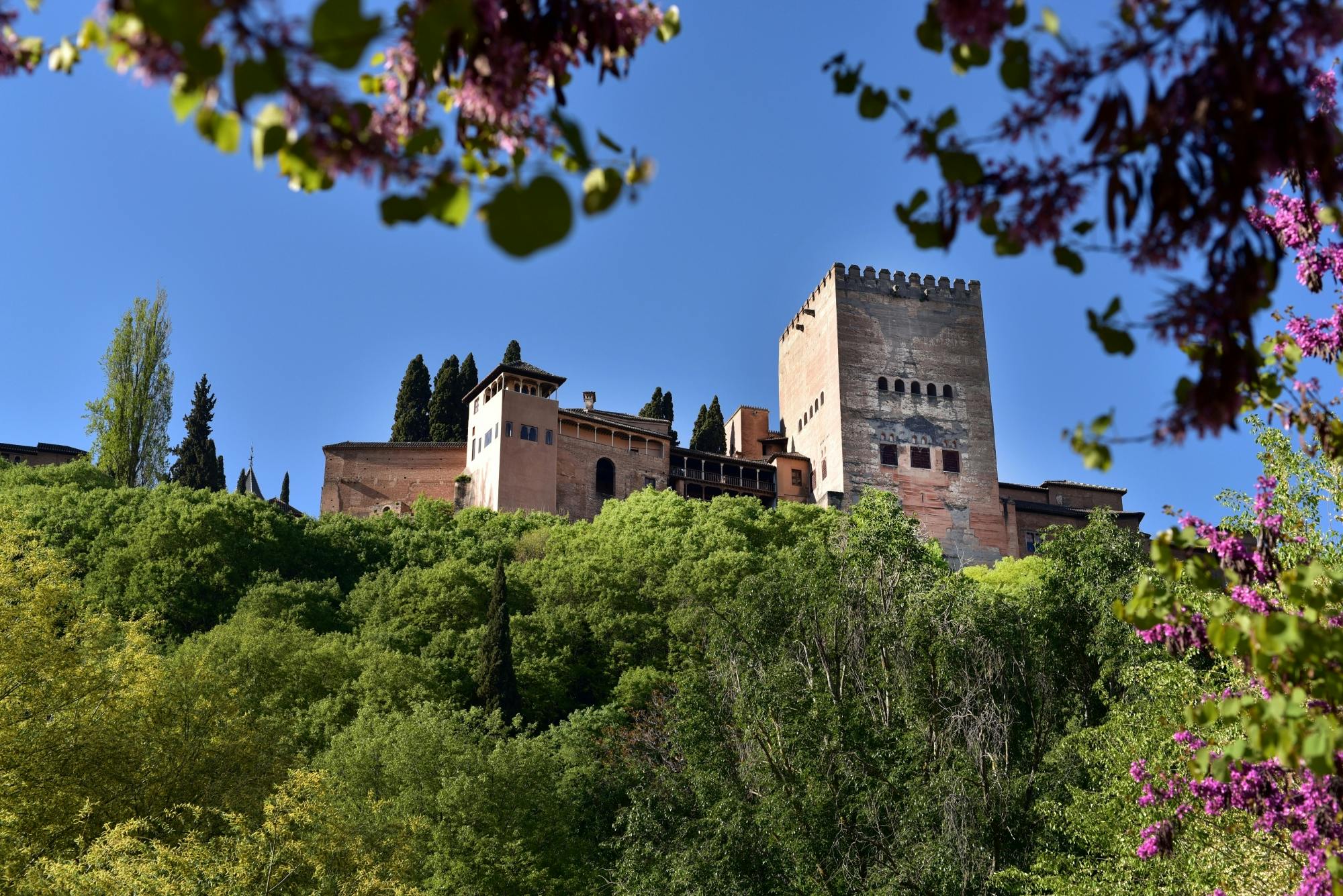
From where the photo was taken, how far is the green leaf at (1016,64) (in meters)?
2.94

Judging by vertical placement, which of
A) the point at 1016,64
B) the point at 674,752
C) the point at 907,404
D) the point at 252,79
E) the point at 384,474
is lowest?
the point at 674,752

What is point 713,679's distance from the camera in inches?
849

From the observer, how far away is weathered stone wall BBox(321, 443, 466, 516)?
52531 millimetres

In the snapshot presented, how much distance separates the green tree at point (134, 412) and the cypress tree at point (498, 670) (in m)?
24.1

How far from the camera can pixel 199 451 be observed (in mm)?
56062

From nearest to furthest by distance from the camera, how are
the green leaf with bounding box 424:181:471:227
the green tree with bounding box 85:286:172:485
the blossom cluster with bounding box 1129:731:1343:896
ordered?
1. the green leaf with bounding box 424:181:471:227
2. the blossom cluster with bounding box 1129:731:1343:896
3. the green tree with bounding box 85:286:172:485

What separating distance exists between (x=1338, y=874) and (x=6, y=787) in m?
16.5

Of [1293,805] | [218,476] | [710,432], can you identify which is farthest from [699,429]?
[1293,805]

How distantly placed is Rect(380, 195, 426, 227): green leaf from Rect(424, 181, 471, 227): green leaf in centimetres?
2

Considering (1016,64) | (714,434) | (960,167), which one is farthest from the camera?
(714,434)

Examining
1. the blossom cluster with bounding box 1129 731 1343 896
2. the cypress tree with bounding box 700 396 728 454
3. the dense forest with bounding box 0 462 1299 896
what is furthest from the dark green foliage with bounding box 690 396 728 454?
the blossom cluster with bounding box 1129 731 1343 896

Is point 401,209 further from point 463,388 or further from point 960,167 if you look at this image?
point 463,388

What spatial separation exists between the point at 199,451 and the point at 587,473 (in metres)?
17.4

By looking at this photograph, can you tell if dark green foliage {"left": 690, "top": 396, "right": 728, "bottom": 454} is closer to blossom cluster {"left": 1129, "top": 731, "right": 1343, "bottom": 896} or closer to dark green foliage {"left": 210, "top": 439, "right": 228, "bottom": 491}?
dark green foliage {"left": 210, "top": 439, "right": 228, "bottom": 491}
